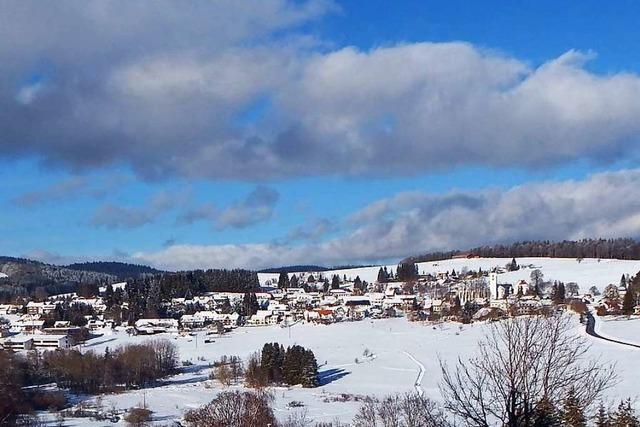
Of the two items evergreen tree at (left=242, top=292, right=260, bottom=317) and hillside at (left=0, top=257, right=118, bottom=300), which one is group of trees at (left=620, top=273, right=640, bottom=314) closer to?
evergreen tree at (left=242, top=292, right=260, bottom=317)

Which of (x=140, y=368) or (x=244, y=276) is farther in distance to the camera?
(x=244, y=276)

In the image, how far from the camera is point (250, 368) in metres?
42.6

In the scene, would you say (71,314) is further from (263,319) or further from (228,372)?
(228,372)

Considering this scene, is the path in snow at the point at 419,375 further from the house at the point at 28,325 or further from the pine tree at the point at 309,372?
the house at the point at 28,325

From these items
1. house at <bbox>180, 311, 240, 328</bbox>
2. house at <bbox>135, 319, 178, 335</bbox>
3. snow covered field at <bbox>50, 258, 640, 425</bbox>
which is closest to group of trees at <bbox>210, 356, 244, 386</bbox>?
snow covered field at <bbox>50, 258, 640, 425</bbox>

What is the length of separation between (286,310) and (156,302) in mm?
18418

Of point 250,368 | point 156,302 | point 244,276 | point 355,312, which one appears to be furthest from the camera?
point 244,276

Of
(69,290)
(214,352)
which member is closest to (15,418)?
(214,352)

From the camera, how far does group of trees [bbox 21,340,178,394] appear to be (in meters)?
44.9

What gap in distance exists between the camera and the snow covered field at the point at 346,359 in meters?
33.4

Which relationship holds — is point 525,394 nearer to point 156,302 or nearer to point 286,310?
point 286,310

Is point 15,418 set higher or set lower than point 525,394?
lower

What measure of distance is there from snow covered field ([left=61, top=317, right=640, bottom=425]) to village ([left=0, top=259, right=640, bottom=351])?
415 cm

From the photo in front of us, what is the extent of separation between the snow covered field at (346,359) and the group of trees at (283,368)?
3.48 ft
